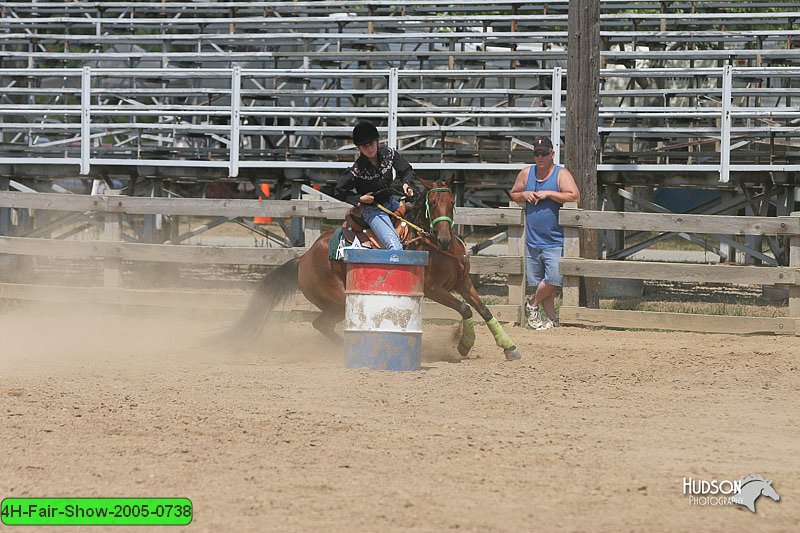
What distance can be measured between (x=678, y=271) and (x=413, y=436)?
6.38m

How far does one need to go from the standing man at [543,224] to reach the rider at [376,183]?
286 cm

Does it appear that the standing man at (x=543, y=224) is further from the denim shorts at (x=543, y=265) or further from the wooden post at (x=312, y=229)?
the wooden post at (x=312, y=229)

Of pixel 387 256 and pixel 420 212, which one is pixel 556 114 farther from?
pixel 387 256

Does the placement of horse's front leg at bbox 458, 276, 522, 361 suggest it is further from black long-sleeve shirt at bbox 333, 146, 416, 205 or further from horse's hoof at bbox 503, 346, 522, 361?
black long-sleeve shirt at bbox 333, 146, 416, 205

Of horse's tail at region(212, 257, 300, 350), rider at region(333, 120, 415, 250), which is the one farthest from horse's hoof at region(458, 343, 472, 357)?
horse's tail at region(212, 257, 300, 350)

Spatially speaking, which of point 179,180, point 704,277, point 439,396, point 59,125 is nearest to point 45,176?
point 59,125

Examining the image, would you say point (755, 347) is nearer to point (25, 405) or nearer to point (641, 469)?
point (641, 469)

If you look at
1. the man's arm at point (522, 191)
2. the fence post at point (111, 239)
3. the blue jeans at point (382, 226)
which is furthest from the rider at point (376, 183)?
the fence post at point (111, 239)

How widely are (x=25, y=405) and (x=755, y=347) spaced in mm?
6902

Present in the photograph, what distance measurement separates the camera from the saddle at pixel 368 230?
946 cm

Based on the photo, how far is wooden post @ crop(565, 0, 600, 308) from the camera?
13102mm

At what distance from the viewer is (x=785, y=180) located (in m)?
15.5

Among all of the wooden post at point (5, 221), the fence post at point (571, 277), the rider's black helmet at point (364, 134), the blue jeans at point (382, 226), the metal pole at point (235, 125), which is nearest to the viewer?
the rider's black helmet at point (364, 134)

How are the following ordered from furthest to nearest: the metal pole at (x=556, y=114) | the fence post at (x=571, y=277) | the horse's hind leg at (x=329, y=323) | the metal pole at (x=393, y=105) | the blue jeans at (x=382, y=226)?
the metal pole at (x=393, y=105) < the metal pole at (x=556, y=114) < the fence post at (x=571, y=277) < the horse's hind leg at (x=329, y=323) < the blue jeans at (x=382, y=226)
